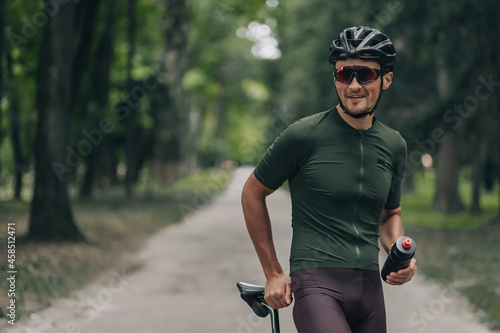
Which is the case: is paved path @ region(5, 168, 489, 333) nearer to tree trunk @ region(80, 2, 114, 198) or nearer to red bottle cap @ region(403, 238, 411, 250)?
red bottle cap @ region(403, 238, 411, 250)

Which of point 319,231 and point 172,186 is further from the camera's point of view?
point 172,186

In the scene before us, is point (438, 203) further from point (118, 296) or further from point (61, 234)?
point (118, 296)

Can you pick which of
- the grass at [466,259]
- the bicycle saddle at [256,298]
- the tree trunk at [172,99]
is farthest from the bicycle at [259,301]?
the tree trunk at [172,99]

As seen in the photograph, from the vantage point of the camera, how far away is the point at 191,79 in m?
41.7

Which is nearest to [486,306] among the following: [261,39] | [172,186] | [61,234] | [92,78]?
[61,234]

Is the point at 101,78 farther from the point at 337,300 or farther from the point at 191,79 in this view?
the point at 337,300

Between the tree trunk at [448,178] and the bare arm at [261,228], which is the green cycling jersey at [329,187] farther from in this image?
the tree trunk at [448,178]

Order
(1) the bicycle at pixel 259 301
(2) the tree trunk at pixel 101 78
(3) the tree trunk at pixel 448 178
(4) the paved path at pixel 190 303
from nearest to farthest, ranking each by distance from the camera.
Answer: (1) the bicycle at pixel 259 301, (4) the paved path at pixel 190 303, (3) the tree trunk at pixel 448 178, (2) the tree trunk at pixel 101 78

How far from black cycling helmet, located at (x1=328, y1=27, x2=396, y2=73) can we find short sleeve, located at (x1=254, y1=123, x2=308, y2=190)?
0.38 metres

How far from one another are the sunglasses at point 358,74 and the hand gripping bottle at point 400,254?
27.2 inches

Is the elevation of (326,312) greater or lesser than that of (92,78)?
greater

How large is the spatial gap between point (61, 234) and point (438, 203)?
1648cm

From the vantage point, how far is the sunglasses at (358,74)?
9.95 ft

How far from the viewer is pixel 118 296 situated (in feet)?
31.1
